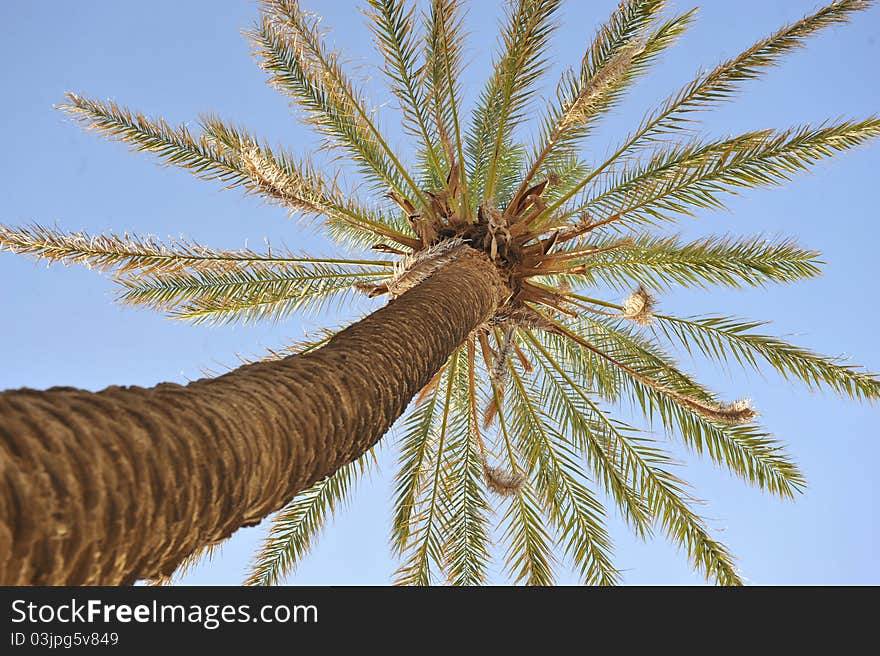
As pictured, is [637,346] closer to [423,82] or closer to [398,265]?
[398,265]

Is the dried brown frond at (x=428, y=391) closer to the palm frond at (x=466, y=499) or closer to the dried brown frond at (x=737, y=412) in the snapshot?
the palm frond at (x=466, y=499)

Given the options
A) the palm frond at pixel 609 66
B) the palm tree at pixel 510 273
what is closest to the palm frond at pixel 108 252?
the palm tree at pixel 510 273

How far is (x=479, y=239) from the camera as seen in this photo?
22.3 ft

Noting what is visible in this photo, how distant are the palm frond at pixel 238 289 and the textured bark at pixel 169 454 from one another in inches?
182

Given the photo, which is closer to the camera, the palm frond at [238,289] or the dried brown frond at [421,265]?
the dried brown frond at [421,265]

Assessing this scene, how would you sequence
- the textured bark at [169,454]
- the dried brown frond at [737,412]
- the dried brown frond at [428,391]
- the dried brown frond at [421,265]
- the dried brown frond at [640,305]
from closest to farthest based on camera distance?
the textured bark at [169,454]
the dried brown frond at [737,412]
the dried brown frond at [421,265]
the dried brown frond at [640,305]
the dried brown frond at [428,391]

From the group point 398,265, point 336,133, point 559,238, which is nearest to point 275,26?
point 336,133

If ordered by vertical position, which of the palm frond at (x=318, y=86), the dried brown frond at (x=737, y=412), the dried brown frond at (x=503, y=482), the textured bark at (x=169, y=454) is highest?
the palm frond at (x=318, y=86)

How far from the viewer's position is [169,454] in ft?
7.25

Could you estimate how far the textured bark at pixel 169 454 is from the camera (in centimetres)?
177

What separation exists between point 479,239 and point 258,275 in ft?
9.52

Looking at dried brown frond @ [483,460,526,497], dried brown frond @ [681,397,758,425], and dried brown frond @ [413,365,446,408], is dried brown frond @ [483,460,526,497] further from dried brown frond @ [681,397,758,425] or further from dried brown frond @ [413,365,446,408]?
dried brown frond @ [681,397,758,425]

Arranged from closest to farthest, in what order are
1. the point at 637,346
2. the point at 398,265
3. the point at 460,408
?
the point at 398,265
the point at 637,346
the point at 460,408
